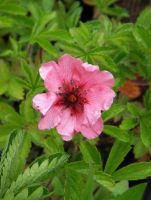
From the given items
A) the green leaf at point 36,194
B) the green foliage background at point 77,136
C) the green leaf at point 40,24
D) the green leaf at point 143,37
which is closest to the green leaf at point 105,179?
the green foliage background at point 77,136

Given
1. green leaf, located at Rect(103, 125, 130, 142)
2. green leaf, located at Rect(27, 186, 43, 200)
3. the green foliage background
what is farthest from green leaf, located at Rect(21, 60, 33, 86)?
green leaf, located at Rect(27, 186, 43, 200)

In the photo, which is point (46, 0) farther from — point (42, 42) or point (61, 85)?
point (61, 85)

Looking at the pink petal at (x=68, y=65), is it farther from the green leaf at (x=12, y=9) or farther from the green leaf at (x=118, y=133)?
the green leaf at (x=12, y=9)

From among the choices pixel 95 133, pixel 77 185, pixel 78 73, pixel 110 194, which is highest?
pixel 78 73

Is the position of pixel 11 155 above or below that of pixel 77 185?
above

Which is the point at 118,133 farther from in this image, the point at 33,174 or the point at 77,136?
the point at 33,174

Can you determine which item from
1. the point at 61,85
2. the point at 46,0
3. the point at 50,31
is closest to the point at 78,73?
the point at 61,85
